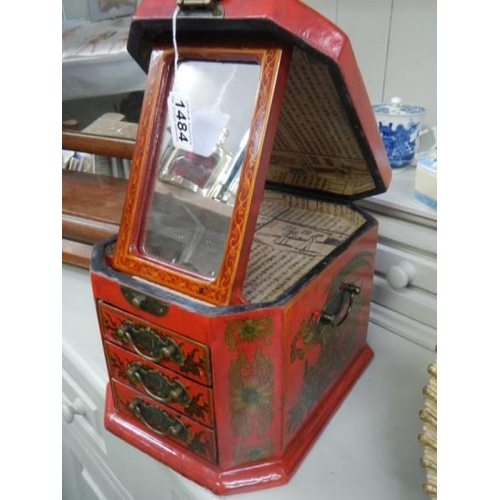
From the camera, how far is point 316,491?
508mm

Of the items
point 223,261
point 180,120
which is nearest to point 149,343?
point 223,261

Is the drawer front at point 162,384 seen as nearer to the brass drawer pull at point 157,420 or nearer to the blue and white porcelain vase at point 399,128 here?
the brass drawer pull at point 157,420

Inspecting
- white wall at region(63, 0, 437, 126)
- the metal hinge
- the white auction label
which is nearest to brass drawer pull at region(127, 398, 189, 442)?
the white auction label

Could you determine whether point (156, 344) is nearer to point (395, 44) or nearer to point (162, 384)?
point (162, 384)

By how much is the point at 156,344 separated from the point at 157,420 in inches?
4.5

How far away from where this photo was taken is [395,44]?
84 cm

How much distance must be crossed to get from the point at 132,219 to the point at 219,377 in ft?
0.62

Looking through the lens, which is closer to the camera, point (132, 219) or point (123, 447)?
point (132, 219)

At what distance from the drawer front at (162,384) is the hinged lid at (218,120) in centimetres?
9

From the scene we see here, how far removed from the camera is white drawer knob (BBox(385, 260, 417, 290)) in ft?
2.43

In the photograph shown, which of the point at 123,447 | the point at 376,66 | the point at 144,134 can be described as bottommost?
the point at 123,447

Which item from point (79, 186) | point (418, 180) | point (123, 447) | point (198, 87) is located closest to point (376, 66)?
point (418, 180)
